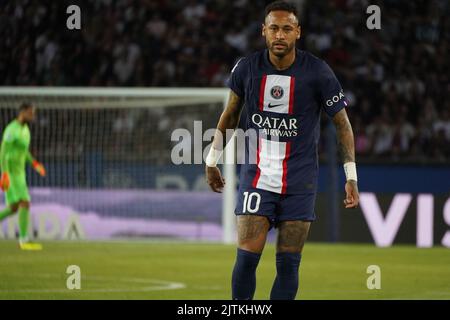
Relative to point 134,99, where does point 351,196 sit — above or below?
below

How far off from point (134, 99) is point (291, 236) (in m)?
12.8

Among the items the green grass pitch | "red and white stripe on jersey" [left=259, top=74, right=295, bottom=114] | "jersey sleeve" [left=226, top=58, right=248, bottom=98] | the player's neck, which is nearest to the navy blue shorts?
"red and white stripe on jersey" [left=259, top=74, right=295, bottom=114]

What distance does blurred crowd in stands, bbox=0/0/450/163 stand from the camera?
19.1 metres

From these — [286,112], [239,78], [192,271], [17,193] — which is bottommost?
[192,271]

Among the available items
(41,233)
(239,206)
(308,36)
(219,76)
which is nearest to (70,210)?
(41,233)

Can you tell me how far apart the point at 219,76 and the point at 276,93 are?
535 inches

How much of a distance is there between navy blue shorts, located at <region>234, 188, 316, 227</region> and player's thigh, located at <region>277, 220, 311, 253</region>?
0.04 meters

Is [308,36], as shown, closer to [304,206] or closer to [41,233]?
[41,233]

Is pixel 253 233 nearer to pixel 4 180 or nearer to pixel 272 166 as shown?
pixel 272 166

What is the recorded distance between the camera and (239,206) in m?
6.71

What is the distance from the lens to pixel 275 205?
670 centimetres

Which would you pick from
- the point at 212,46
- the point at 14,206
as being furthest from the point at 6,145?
the point at 212,46

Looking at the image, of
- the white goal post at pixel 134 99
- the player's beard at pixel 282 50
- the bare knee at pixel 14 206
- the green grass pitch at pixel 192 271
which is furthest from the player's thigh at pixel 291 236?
the white goal post at pixel 134 99

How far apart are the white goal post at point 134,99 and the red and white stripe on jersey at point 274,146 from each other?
9.42 meters
